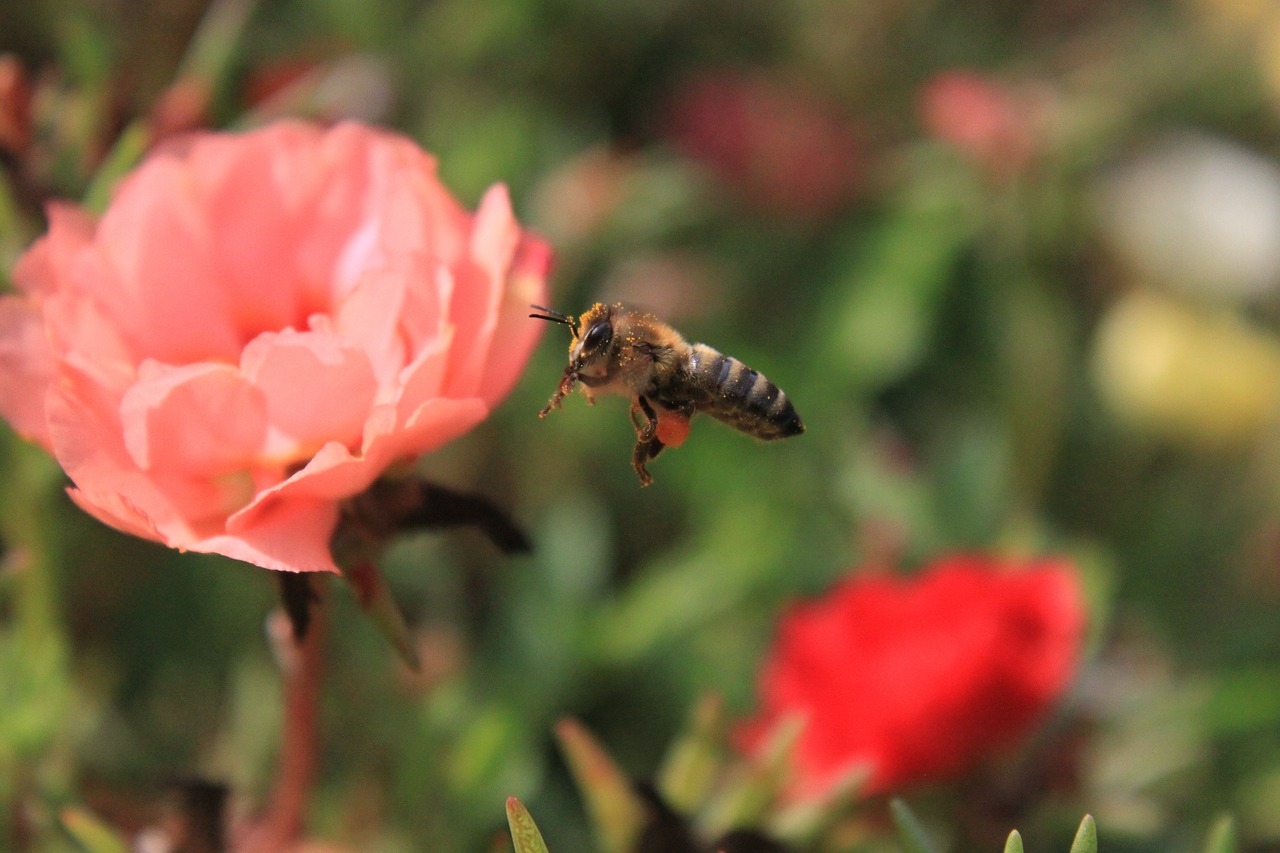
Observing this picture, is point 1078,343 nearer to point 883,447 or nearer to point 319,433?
point 883,447

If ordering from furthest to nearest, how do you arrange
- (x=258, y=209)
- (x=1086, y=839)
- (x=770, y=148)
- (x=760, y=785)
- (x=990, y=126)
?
(x=770, y=148) < (x=990, y=126) < (x=760, y=785) < (x=258, y=209) < (x=1086, y=839)

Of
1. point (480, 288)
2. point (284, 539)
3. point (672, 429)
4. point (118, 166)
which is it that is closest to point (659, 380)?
point (672, 429)

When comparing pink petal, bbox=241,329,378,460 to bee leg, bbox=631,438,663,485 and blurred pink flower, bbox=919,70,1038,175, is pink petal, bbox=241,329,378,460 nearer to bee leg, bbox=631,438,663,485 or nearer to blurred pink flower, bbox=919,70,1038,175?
bee leg, bbox=631,438,663,485

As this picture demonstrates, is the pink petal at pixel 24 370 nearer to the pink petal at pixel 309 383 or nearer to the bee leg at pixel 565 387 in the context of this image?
the pink petal at pixel 309 383

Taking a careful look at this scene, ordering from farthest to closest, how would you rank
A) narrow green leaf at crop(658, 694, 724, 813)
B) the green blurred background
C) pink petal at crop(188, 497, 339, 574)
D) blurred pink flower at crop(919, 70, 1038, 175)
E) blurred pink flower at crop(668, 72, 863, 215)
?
1. blurred pink flower at crop(668, 72, 863, 215)
2. blurred pink flower at crop(919, 70, 1038, 175)
3. the green blurred background
4. narrow green leaf at crop(658, 694, 724, 813)
5. pink petal at crop(188, 497, 339, 574)

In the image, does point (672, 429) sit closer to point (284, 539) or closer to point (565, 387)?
point (565, 387)

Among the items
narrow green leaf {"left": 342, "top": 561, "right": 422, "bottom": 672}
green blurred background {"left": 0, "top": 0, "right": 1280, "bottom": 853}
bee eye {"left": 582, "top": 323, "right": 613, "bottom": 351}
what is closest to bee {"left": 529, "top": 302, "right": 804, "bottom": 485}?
bee eye {"left": 582, "top": 323, "right": 613, "bottom": 351}
